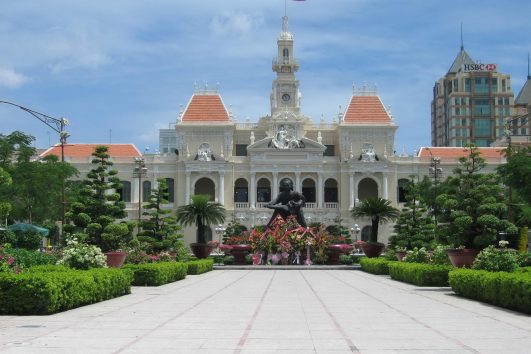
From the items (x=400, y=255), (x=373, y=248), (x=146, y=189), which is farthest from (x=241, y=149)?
(x=400, y=255)

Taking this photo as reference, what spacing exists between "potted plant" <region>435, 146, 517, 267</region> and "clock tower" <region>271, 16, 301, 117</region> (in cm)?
5389

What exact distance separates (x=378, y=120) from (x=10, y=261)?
220ft

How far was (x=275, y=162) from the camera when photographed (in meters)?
79.8

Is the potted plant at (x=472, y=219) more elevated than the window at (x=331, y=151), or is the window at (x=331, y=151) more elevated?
the window at (x=331, y=151)

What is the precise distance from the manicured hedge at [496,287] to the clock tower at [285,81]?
60091 millimetres

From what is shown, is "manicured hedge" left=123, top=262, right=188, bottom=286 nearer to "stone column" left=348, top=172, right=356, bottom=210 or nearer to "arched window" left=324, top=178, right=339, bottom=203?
"stone column" left=348, top=172, right=356, bottom=210

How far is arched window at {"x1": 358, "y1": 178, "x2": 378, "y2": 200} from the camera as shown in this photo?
82.6 m

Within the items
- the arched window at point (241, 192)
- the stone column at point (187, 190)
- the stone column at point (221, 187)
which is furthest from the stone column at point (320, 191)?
the stone column at point (187, 190)

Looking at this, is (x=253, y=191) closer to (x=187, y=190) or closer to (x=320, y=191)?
(x=187, y=190)

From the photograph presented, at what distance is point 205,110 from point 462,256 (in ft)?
192

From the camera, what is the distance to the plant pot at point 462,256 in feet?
88.6

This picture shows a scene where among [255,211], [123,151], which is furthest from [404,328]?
[123,151]

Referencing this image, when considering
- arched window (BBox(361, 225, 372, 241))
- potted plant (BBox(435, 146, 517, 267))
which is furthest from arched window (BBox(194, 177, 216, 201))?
potted plant (BBox(435, 146, 517, 267))

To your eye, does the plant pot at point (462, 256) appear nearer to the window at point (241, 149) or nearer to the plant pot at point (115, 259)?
the plant pot at point (115, 259)
